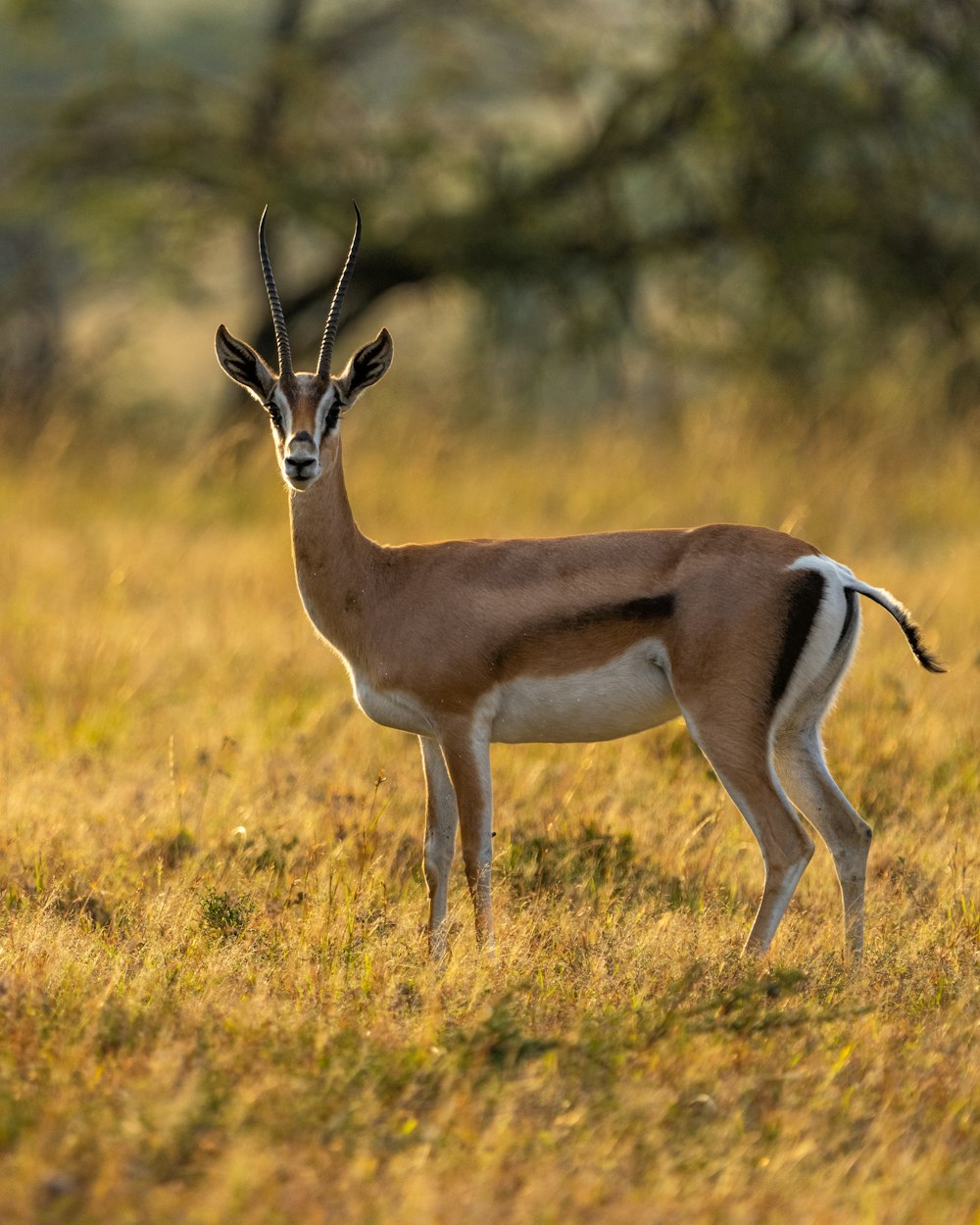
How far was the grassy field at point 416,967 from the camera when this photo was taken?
3270 millimetres

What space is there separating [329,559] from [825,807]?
167 centimetres

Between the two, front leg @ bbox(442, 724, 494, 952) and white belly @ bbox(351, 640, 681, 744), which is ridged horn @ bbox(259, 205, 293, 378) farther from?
front leg @ bbox(442, 724, 494, 952)

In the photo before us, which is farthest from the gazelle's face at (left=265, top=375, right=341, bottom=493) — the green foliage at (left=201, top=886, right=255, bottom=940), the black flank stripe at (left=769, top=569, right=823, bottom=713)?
the black flank stripe at (left=769, top=569, right=823, bottom=713)

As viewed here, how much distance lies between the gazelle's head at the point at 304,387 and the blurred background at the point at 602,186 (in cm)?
809

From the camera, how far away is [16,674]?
769cm

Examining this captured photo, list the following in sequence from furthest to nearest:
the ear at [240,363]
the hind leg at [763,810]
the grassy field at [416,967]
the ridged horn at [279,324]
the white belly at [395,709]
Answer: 1. the ear at [240,363]
2. the ridged horn at [279,324]
3. the white belly at [395,709]
4. the hind leg at [763,810]
5. the grassy field at [416,967]

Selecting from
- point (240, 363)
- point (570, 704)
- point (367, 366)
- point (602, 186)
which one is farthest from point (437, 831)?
point (602, 186)

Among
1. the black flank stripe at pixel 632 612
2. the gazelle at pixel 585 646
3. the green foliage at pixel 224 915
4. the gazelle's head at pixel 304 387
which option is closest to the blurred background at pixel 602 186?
the gazelle's head at pixel 304 387

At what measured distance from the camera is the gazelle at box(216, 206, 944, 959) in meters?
4.73

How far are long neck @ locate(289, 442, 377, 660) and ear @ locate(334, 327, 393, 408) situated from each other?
0.71 feet

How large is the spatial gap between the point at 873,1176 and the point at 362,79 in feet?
50.7

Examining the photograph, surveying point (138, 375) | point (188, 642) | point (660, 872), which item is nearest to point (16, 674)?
point (188, 642)

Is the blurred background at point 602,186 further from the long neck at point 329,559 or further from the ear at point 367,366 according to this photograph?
the long neck at point 329,559

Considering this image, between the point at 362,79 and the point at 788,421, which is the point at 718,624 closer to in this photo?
the point at 788,421
